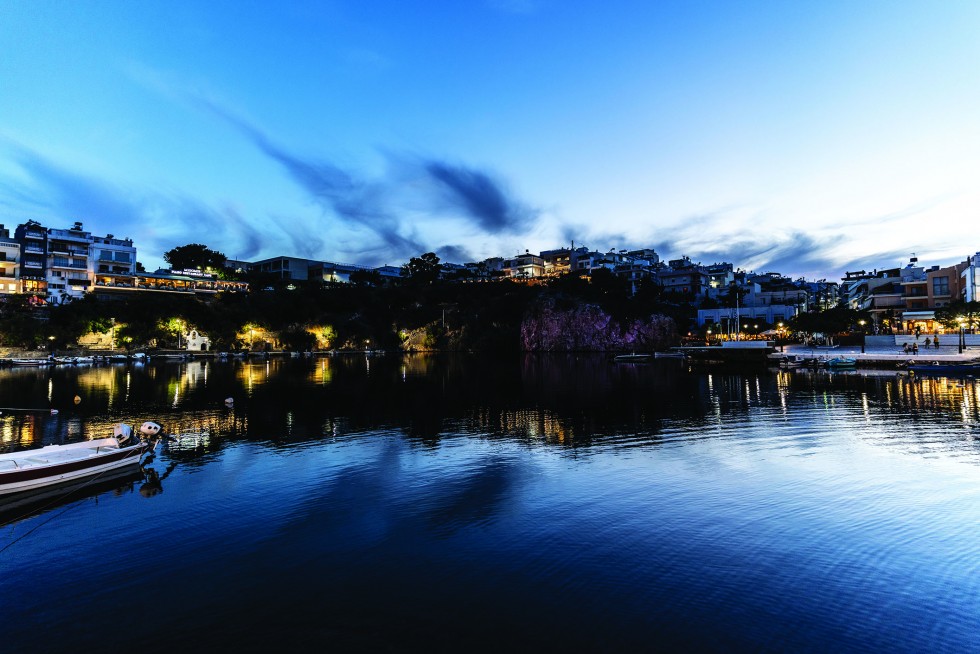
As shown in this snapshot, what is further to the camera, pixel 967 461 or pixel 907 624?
pixel 967 461

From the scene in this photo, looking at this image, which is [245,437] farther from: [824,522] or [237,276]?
[237,276]

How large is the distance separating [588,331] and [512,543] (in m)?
127

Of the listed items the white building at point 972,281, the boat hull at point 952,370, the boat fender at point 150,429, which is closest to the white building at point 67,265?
the boat fender at point 150,429

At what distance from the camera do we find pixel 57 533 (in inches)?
507

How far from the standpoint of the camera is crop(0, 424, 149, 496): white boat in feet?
49.9

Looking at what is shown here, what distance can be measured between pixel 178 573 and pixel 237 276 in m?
154

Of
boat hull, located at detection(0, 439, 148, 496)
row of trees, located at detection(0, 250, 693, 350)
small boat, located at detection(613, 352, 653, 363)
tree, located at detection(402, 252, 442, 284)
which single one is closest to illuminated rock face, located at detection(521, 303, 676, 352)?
row of trees, located at detection(0, 250, 693, 350)

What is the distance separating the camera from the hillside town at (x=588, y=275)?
306ft

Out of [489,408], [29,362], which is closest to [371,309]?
[29,362]

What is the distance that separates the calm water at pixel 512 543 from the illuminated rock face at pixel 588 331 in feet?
339

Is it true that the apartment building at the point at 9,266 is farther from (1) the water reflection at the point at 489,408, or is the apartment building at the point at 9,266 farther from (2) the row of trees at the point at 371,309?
(1) the water reflection at the point at 489,408

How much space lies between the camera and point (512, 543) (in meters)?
12.2

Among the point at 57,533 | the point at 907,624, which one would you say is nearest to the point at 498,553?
the point at 907,624

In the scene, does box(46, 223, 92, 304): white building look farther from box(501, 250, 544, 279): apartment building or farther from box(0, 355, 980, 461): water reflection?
box(501, 250, 544, 279): apartment building
